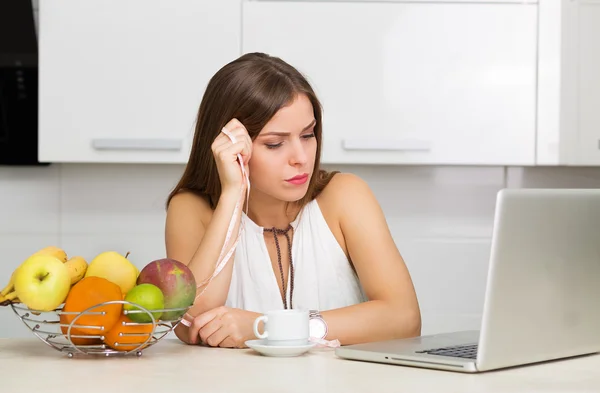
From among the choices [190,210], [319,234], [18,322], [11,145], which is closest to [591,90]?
[319,234]

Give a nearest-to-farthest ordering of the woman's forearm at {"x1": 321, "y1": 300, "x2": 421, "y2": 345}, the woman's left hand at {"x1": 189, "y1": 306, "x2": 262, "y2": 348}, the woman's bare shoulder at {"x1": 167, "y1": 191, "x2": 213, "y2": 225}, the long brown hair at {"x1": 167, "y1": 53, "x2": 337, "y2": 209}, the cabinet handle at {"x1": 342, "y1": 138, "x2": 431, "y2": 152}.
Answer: the woman's left hand at {"x1": 189, "y1": 306, "x2": 262, "y2": 348} < the woman's forearm at {"x1": 321, "y1": 300, "x2": 421, "y2": 345} < the long brown hair at {"x1": 167, "y1": 53, "x2": 337, "y2": 209} < the woman's bare shoulder at {"x1": 167, "y1": 191, "x2": 213, "y2": 225} < the cabinet handle at {"x1": 342, "y1": 138, "x2": 431, "y2": 152}

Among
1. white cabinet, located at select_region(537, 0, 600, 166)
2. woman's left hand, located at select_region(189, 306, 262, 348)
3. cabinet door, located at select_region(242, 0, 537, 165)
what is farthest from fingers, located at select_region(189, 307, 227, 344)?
white cabinet, located at select_region(537, 0, 600, 166)

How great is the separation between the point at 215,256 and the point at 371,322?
0.36m

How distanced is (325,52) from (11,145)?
1094mm

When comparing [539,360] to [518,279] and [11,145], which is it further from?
[11,145]

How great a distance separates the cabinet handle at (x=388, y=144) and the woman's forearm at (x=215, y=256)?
823mm

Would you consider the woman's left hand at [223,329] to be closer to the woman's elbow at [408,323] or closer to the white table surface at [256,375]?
the white table surface at [256,375]

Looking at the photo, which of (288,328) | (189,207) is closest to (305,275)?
(189,207)

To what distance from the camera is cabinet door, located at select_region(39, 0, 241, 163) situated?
2.70 meters

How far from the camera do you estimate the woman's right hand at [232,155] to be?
74.3 inches

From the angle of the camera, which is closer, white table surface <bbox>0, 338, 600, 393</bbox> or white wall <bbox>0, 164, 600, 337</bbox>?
white table surface <bbox>0, 338, 600, 393</bbox>

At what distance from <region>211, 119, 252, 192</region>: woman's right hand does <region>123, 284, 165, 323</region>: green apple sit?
563 mm

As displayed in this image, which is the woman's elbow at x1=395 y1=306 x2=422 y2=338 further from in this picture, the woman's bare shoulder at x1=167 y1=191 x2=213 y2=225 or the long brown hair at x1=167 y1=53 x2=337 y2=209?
the woman's bare shoulder at x1=167 y1=191 x2=213 y2=225

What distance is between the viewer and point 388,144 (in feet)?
8.86
